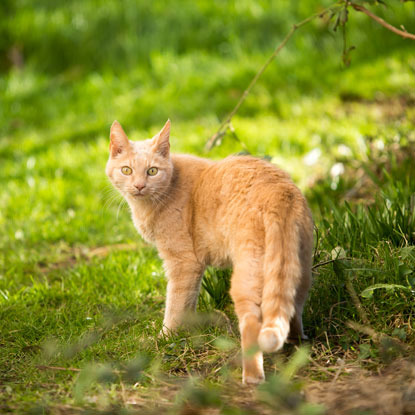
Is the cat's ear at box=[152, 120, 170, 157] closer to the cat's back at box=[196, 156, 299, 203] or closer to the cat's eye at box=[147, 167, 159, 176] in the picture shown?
the cat's eye at box=[147, 167, 159, 176]

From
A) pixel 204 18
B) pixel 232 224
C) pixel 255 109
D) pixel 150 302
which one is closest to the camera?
pixel 232 224

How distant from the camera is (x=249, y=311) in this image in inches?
87.6

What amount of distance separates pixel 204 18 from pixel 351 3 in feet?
16.2

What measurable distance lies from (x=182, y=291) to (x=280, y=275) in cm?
78

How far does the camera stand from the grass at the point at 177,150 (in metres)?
2.27

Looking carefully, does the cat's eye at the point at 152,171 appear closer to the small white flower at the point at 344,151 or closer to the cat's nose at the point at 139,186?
the cat's nose at the point at 139,186

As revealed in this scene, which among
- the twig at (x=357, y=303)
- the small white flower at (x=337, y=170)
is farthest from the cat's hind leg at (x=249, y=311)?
the small white flower at (x=337, y=170)

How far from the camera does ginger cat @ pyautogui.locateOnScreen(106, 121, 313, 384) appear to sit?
2.17 meters

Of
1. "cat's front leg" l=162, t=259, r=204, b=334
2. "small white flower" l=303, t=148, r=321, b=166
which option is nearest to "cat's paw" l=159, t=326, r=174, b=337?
"cat's front leg" l=162, t=259, r=204, b=334

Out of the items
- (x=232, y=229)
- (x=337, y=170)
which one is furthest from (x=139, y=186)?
(x=337, y=170)

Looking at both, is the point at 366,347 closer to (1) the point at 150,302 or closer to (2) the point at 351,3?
(1) the point at 150,302

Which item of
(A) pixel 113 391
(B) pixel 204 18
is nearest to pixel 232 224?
(A) pixel 113 391

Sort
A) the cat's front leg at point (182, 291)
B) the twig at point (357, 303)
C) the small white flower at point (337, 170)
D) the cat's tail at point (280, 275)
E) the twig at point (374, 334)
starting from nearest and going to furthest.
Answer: the cat's tail at point (280, 275) < the twig at point (374, 334) < the twig at point (357, 303) < the cat's front leg at point (182, 291) < the small white flower at point (337, 170)

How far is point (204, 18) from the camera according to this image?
7469mm
